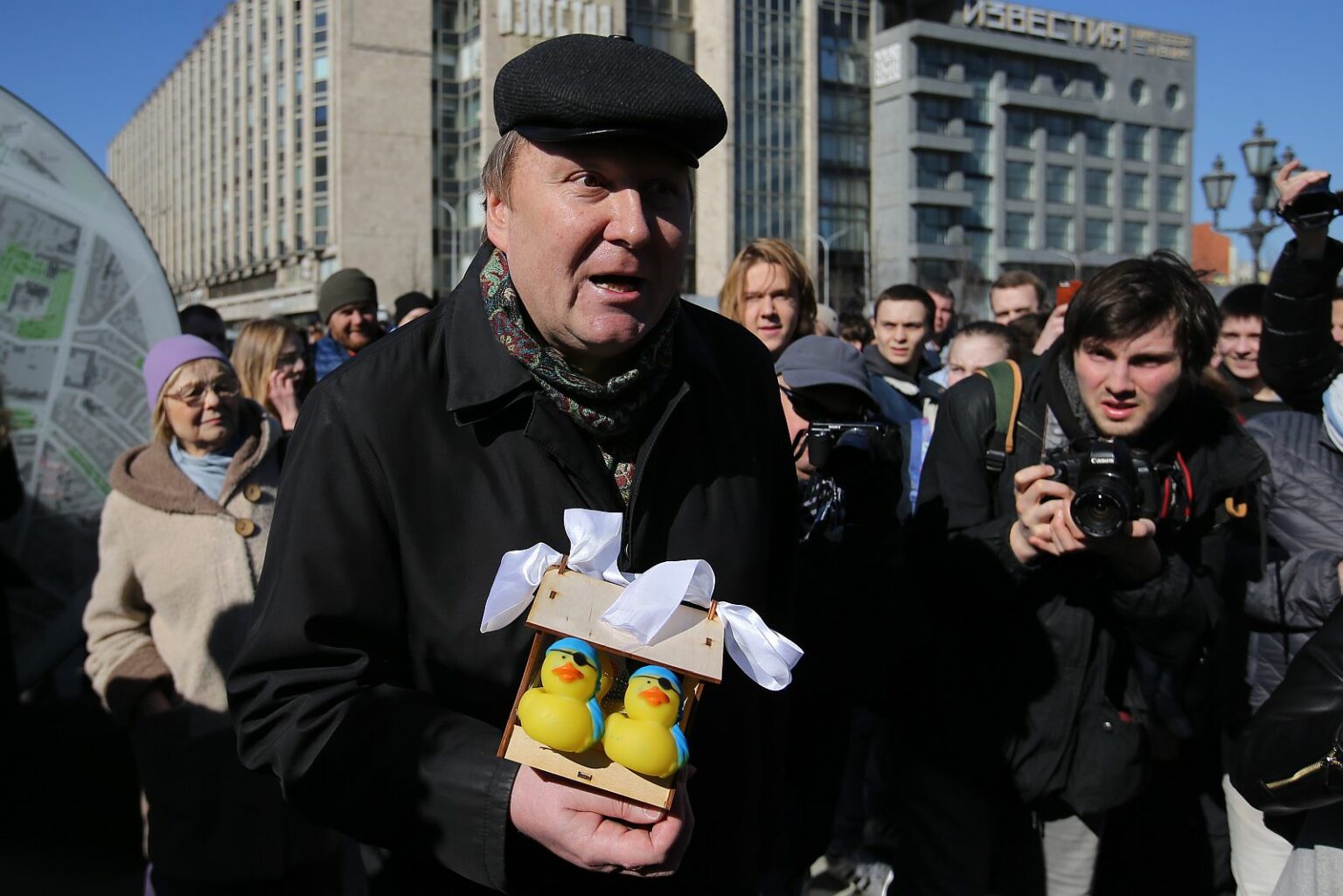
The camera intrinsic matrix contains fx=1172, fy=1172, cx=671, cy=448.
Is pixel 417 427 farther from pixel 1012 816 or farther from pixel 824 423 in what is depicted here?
pixel 1012 816

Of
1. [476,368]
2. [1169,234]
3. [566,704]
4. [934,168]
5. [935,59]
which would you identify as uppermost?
[935,59]

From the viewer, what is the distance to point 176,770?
145 inches

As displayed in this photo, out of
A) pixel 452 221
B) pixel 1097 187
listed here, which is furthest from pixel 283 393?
pixel 1097 187

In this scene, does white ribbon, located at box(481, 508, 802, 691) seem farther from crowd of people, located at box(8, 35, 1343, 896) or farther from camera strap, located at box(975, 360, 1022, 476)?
camera strap, located at box(975, 360, 1022, 476)

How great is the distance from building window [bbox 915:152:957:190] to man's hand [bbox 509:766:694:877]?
7240 centimetres

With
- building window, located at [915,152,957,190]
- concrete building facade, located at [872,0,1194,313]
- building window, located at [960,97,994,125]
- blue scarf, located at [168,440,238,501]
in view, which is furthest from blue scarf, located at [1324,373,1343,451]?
building window, located at [960,97,994,125]

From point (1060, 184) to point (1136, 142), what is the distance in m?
7.98

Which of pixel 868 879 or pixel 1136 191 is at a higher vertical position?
pixel 1136 191

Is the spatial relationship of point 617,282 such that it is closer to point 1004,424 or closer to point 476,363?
point 476,363

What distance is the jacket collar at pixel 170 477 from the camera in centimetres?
380

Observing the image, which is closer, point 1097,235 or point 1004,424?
point 1004,424

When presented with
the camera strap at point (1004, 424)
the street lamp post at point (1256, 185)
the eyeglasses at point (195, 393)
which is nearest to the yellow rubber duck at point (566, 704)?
the camera strap at point (1004, 424)

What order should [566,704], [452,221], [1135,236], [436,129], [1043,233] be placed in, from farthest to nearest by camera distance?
[1135,236] < [1043,233] < [436,129] < [452,221] < [566,704]

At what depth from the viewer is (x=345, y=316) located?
6.79 metres
